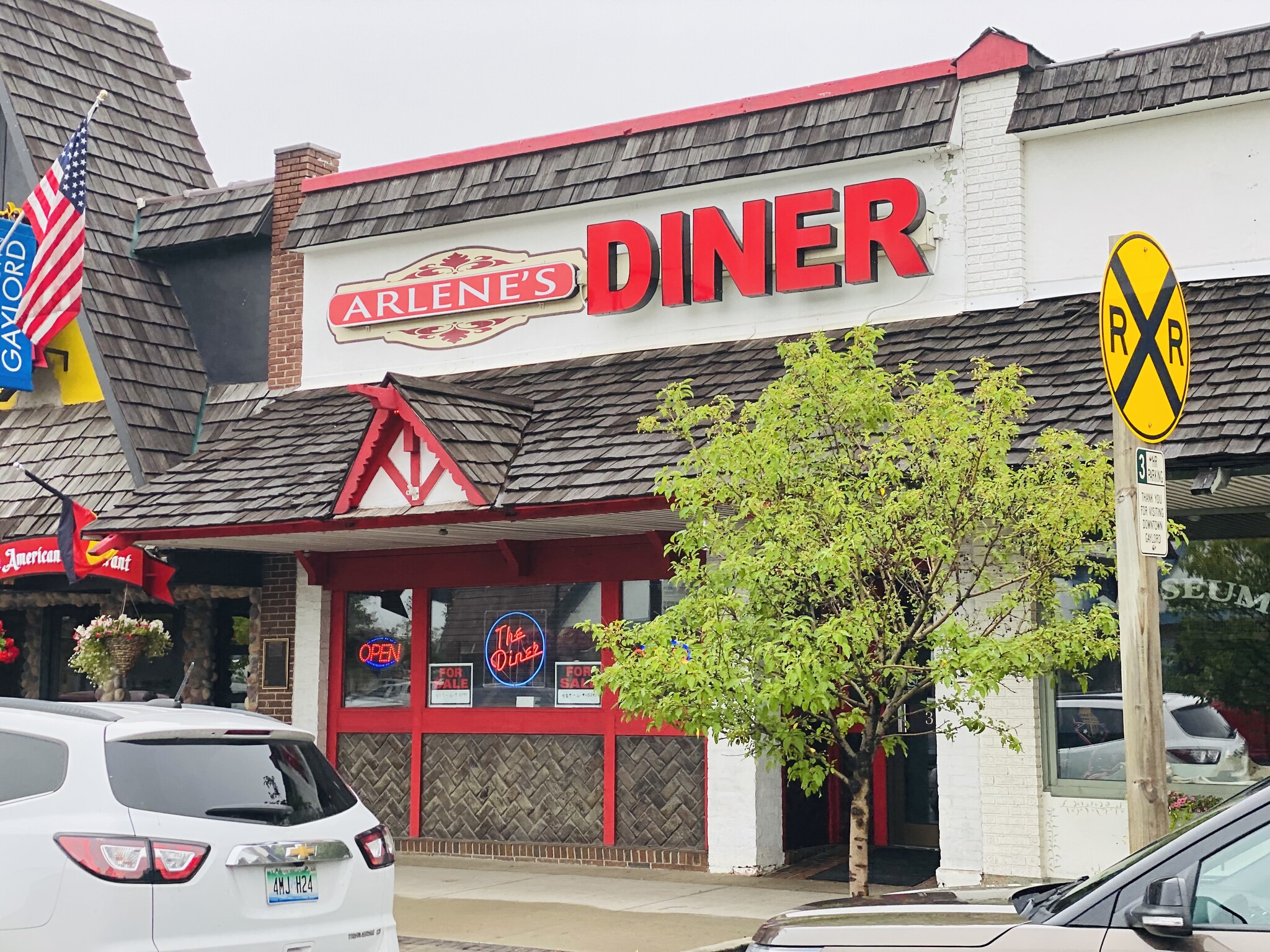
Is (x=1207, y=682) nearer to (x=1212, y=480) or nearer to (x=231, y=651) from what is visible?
(x=1212, y=480)

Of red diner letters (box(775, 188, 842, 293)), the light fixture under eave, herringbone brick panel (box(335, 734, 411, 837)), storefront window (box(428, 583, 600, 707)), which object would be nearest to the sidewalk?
herringbone brick panel (box(335, 734, 411, 837))

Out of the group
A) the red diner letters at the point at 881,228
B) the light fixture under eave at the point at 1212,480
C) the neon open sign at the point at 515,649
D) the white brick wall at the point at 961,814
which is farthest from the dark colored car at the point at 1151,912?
the neon open sign at the point at 515,649

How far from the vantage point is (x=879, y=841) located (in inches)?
545

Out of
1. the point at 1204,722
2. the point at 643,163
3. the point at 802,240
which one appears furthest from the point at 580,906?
the point at 643,163

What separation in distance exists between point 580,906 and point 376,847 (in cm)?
442

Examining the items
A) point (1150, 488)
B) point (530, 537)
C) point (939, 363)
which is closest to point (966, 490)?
point (1150, 488)

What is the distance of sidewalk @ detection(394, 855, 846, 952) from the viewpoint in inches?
380

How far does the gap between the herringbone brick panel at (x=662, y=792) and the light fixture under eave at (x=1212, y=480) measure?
4.84 m

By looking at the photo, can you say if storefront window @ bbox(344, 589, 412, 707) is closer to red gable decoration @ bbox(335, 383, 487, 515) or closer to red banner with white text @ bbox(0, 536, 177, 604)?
red banner with white text @ bbox(0, 536, 177, 604)

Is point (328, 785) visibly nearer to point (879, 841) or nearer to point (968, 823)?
point (968, 823)

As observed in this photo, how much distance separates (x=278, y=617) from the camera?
14938 mm

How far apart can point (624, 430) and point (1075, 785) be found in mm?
4315

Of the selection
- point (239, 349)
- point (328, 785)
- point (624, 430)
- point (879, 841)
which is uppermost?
point (239, 349)

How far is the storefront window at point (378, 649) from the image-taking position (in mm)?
14359
